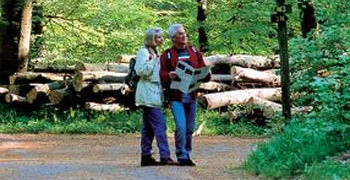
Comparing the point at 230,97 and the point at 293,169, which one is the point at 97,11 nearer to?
the point at 230,97

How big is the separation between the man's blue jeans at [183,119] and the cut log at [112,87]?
8428 millimetres

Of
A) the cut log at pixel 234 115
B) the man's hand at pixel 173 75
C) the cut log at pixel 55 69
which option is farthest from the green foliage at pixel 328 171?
the cut log at pixel 55 69

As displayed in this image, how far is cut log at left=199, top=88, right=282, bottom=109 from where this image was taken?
696 inches

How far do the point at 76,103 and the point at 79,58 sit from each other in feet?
19.0

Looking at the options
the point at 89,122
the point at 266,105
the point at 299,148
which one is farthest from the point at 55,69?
the point at 299,148

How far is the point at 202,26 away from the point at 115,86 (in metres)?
7.82

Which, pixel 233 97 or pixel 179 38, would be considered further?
pixel 233 97

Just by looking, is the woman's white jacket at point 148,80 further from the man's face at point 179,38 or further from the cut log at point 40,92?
the cut log at point 40,92

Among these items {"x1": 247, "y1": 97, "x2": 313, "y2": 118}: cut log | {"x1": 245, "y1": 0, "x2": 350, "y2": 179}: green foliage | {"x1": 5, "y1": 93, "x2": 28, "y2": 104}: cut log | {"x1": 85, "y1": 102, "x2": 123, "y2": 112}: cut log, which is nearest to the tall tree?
{"x1": 5, "y1": 93, "x2": 28, "y2": 104}: cut log

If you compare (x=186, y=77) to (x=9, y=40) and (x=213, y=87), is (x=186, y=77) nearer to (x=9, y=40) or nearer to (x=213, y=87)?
(x=213, y=87)

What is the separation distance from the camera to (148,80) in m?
9.22

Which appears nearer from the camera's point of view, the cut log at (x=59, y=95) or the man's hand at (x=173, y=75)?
the man's hand at (x=173, y=75)

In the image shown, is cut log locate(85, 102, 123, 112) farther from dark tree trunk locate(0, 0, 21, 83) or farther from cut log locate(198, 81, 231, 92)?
dark tree trunk locate(0, 0, 21, 83)

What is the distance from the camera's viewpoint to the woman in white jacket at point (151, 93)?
9141mm
